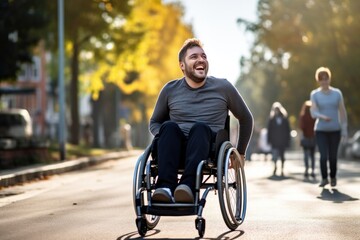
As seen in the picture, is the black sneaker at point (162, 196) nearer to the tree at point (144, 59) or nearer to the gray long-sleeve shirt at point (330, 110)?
the gray long-sleeve shirt at point (330, 110)

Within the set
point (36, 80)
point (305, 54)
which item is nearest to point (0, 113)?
point (305, 54)

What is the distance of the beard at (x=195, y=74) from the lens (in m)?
8.23

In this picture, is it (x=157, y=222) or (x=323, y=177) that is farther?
(x=323, y=177)

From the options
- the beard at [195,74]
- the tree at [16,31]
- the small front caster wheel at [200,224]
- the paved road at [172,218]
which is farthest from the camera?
the tree at [16,31]

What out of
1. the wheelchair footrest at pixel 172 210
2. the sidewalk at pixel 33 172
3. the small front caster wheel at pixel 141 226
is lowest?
the sidewalk at pixel 33 172

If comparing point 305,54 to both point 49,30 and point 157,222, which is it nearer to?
point 49,30

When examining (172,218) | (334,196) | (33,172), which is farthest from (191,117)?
(33,172)

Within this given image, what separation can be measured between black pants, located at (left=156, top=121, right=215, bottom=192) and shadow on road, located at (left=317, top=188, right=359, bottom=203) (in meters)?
4.33

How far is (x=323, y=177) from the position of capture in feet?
50.0

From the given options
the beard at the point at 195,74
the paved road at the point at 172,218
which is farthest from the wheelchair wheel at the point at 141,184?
the beard at the point at 195,74

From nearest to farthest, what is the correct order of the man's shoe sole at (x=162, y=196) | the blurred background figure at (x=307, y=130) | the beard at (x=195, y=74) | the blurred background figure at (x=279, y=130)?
the man's shoe sole at (x=162, y=196) < the beard at (x=195, y=74) < the blurred background figure at (x=307, y=130) < the blurred background figure at (x=279, y=130)

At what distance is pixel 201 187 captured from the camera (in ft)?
26.1

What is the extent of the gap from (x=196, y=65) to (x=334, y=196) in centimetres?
502

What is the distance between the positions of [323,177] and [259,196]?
2822 millimetres
